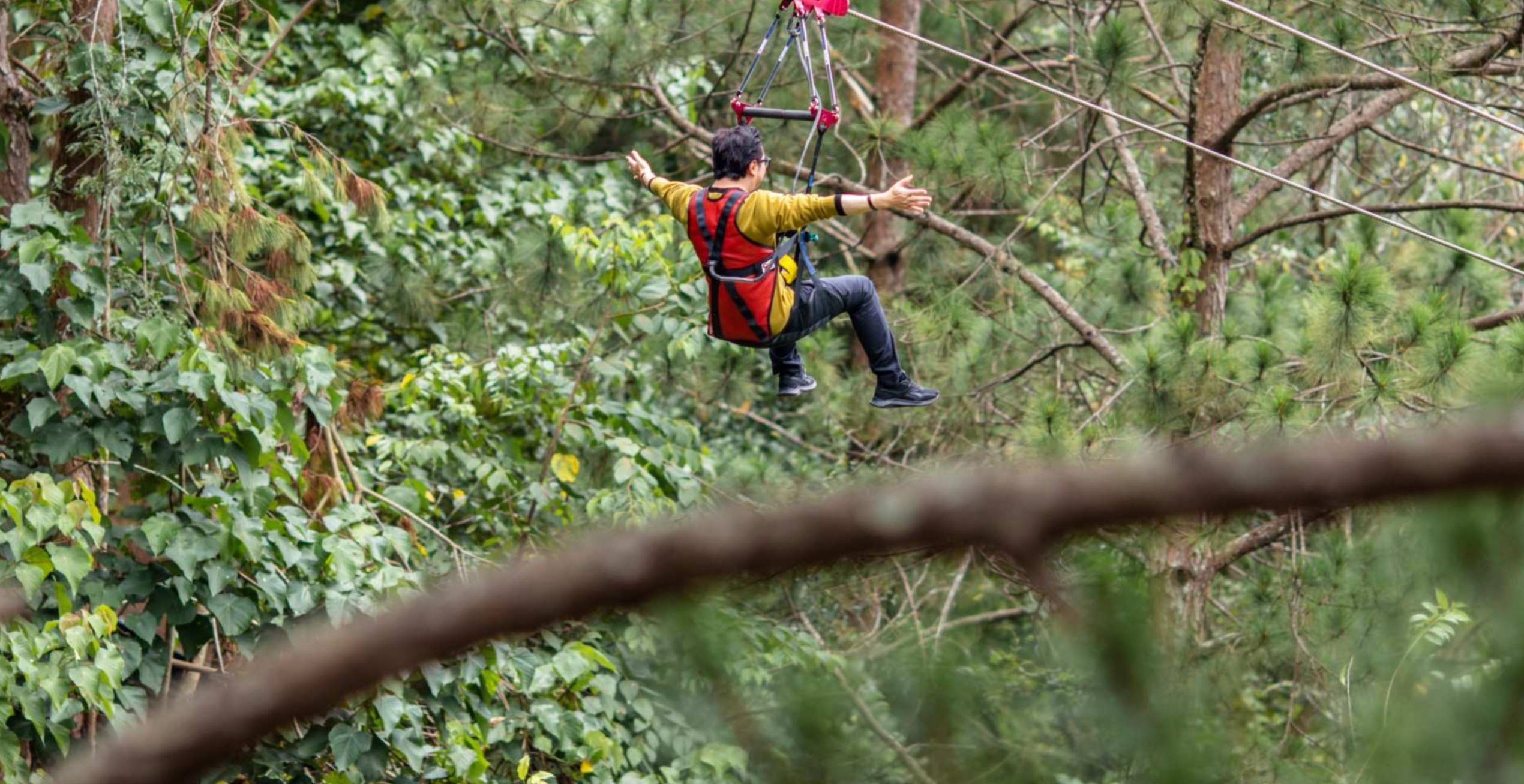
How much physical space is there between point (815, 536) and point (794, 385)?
171 inches

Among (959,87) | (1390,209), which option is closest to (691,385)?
(959,87)

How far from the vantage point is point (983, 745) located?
129 cm

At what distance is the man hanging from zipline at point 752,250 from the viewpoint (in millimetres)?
4496

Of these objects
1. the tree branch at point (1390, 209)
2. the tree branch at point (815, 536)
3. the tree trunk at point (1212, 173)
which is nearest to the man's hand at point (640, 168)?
the tree branch at point (1390, 209)

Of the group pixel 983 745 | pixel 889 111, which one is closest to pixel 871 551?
pixel 983 745

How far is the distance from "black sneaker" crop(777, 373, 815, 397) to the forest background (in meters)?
0.82

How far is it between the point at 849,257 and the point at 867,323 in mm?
3687

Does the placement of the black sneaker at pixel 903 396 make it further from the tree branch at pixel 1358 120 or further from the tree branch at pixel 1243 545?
the tree branch at pixel 1358 120

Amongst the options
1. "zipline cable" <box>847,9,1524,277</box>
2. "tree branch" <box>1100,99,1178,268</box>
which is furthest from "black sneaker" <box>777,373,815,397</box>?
"tree branch" <box>1100,99,1178,268</box>

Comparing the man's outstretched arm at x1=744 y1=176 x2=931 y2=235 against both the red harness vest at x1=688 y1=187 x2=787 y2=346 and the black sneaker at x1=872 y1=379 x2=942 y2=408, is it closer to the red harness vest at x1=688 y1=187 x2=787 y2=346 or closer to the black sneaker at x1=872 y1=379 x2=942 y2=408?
the red harness vest at x1=688 y1=187 x2=787 y2=346

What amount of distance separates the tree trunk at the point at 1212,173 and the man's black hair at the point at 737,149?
330 centimetres

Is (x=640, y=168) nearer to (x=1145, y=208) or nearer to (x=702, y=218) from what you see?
(x=702, y=218)

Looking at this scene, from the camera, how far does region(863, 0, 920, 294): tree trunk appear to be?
892 cm

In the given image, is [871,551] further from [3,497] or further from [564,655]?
[564,655]
